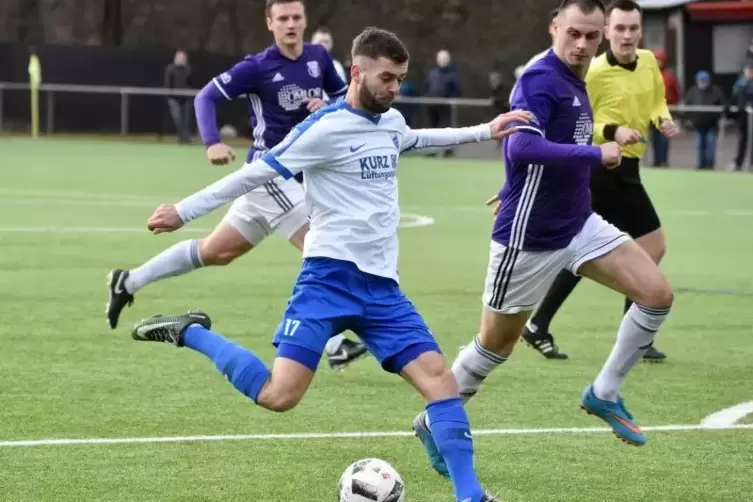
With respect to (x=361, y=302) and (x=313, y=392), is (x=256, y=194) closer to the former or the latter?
(x=313, y=392)

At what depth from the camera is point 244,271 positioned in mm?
14625

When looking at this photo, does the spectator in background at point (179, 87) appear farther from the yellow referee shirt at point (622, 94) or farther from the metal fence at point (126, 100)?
the yellow referee shirt at point (622, 94)

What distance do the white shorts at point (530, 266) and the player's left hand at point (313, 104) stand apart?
2.72 m

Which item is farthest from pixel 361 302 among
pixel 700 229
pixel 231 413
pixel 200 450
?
pixel 700 229

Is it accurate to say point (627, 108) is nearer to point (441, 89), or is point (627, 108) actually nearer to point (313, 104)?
point (313, 104)

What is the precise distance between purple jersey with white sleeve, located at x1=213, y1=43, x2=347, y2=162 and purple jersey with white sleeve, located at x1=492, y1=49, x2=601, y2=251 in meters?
2.88

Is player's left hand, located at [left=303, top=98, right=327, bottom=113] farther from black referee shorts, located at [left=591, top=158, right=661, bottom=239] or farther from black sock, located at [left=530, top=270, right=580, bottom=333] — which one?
black sock, located at [left=530, top=270, right=580, bottom=333]

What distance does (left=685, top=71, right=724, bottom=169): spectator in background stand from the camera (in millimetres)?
30641

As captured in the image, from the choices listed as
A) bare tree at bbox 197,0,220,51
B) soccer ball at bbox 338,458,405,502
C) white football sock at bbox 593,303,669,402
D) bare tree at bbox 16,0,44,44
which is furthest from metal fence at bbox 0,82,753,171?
soccer ball at bbox 338,458,405,502

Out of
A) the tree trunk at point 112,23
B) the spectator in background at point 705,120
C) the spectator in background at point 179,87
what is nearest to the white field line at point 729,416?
the spectator in background at point 705,120

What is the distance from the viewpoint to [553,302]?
1045 centimetres

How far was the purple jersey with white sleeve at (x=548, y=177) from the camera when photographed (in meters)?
7.50

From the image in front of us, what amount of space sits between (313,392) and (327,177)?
2667mm

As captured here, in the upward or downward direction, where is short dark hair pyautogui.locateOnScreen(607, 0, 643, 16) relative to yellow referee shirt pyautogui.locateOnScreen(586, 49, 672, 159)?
upward
